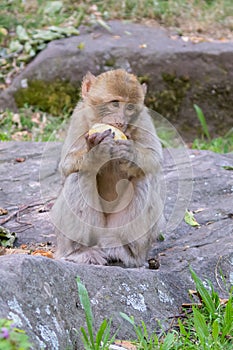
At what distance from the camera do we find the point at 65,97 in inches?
463

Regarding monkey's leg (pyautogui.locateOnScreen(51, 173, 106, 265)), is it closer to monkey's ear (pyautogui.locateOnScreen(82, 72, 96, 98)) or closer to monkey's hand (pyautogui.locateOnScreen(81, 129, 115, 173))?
monkey's hand (pyautogui.locateOnScreen(81, 129, 115, 173))

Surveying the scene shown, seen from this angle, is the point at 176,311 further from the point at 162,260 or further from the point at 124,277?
the point at 162,260

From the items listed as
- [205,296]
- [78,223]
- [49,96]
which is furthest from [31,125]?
[205,296]

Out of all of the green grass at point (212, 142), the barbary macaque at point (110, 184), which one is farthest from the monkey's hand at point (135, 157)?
the green grass at point (212, 142)

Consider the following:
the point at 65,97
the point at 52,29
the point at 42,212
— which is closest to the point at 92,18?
the point at 52,29

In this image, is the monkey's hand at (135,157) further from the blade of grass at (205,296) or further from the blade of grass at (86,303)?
the blade of grass at (86,303)

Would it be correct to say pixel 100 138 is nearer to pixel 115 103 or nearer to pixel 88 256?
pixel 115 103

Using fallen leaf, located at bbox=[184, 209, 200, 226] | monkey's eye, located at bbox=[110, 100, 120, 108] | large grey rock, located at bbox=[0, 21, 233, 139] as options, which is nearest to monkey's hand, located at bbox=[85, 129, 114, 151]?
monkey's eye, located at bbox=[110, 100, 120, 108]

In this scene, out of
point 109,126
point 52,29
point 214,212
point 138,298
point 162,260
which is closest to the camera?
point 138,298

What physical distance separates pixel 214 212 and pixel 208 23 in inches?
314

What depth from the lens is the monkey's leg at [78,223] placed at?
535 cm

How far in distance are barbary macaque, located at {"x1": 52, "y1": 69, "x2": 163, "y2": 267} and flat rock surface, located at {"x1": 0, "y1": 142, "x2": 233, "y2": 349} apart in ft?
1.30

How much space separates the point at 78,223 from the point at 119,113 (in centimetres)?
88

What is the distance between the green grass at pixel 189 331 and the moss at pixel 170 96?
7.58 meters
